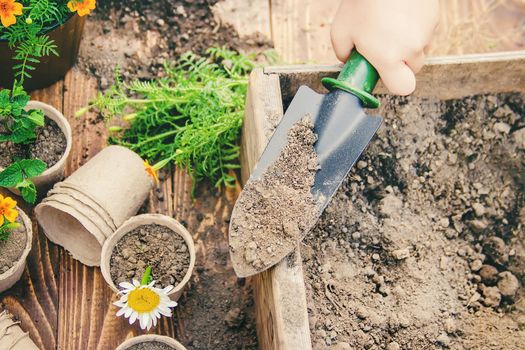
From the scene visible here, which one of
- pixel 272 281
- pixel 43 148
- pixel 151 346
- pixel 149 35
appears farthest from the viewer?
pixel 149 35

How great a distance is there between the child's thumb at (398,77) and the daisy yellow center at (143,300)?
734 millimetres

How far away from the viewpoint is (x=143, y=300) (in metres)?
1.57

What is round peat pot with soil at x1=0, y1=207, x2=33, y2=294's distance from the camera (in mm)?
1616

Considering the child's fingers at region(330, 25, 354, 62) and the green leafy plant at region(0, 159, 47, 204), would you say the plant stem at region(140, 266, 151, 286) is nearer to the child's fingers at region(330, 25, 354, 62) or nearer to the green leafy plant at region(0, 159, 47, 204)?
the green leafy plant at region(0, 159, 47, 204)

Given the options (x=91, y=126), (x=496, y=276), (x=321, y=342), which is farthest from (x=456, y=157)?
(x=91, y=126)

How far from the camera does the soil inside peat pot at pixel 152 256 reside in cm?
166

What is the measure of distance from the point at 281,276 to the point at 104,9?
1.11 meters

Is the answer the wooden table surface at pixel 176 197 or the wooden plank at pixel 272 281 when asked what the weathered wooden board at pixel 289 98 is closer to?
the wooden plank at pixel 272 281

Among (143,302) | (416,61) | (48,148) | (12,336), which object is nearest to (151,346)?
(143,302)

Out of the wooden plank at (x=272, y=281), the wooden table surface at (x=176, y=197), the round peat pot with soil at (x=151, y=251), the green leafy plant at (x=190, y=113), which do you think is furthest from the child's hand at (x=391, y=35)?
the round peat pot with soil at (x=151, y=251)

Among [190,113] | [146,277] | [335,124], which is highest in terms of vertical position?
[190,113]

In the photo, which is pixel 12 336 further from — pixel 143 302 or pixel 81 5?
pixel 81 5

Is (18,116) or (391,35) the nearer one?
(391,35)

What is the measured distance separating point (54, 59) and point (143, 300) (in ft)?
2.39
